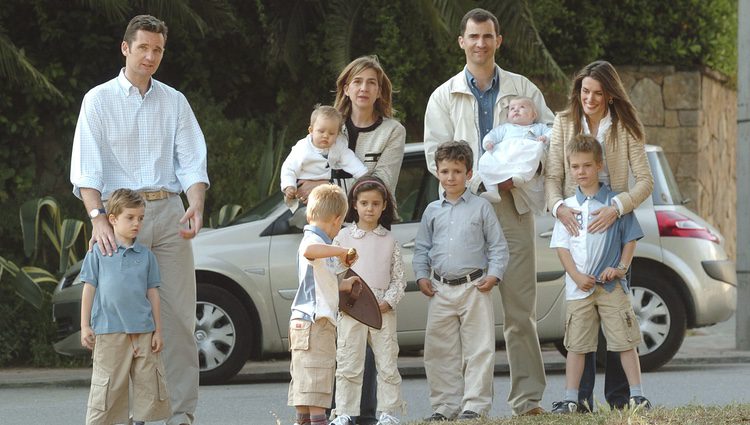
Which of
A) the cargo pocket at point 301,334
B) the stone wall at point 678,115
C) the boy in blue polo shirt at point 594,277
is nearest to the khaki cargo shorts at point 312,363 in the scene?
the cargo pocket at point 301,334

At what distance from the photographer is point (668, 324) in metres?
10.4

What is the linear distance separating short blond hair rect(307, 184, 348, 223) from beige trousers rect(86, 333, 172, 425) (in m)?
0.97

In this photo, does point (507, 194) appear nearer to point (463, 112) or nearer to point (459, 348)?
point (463, 112)

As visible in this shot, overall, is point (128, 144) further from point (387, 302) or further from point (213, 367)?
point (213, 367)

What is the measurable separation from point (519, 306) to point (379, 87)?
54.1 inches

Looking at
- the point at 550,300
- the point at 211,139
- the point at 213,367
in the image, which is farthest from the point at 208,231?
the point at 211,139

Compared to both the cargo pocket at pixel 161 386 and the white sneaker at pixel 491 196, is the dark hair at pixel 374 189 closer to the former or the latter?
the white sneaker at pixel 491 196

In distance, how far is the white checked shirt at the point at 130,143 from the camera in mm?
6738

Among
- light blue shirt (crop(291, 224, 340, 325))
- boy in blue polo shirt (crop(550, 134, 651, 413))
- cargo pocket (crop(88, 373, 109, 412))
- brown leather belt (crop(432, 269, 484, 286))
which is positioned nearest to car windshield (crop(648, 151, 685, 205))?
boy in blue polo shirt (crop(550, 134, 651, 413))

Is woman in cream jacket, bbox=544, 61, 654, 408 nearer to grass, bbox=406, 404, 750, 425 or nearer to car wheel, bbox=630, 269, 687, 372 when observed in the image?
grass, bbox=406, 404, 750, 425

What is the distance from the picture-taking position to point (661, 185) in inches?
413

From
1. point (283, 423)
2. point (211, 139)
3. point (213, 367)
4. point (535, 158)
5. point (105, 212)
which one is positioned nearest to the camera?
point (105, 212)

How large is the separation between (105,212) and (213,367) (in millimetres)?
3650

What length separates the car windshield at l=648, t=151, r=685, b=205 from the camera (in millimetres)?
10477
